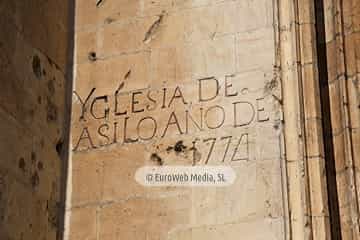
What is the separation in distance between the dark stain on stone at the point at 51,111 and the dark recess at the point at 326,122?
3.72 ft

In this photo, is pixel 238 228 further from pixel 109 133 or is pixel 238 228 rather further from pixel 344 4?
pixel 344 4

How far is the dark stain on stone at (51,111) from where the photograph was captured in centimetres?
363

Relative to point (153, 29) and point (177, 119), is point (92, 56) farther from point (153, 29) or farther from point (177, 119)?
point (177, 119)

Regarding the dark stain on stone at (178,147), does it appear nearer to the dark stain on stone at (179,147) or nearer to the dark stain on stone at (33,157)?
the dark stain on stone at (179,147)

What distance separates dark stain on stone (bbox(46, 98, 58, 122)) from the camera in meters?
3.63

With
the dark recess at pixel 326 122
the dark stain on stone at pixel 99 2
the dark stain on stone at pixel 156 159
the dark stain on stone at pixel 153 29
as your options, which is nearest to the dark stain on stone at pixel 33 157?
the dark stain on stone at pixel 156 159

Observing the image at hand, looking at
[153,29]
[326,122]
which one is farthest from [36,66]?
[326,122]

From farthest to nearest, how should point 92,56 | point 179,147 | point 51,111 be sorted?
point 92,56
point 51,111
point 179,147

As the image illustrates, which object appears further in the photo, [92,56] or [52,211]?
[92,56]

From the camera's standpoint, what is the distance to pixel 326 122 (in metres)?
3.42

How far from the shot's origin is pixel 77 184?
3.62 meters

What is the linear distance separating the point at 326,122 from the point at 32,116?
1.19 meters

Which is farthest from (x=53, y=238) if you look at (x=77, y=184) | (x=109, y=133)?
(x=109, y=133)

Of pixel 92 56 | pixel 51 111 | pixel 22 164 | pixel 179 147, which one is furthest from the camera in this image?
pixel 92 56
